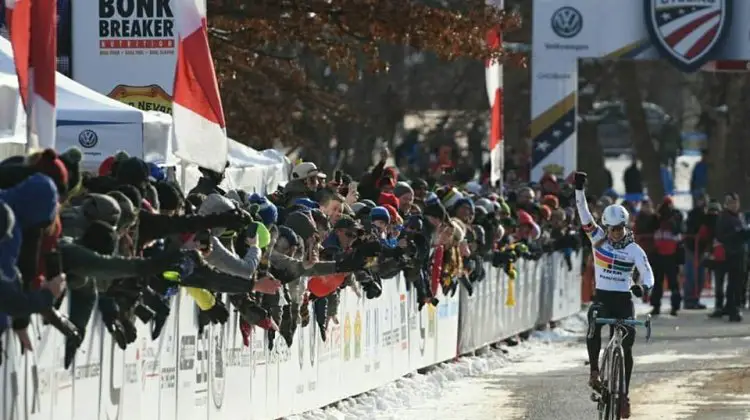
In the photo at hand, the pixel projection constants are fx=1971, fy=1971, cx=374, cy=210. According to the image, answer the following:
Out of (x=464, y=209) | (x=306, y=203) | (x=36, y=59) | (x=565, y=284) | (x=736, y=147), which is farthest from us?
(x=736, y=147)

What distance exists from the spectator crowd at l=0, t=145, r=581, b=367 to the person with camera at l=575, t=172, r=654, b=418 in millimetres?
1876

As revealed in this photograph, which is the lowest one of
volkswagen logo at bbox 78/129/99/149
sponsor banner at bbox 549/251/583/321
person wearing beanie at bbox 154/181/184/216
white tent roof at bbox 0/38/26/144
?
sponsor banner at bbox 549/251/583/321

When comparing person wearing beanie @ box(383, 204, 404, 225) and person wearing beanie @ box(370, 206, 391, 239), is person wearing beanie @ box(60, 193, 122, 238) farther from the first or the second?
person wearing beanie @ box(383, 204, 404, 225)

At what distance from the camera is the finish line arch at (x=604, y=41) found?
2984 centimetres

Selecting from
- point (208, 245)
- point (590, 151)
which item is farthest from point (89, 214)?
point (590, 151)

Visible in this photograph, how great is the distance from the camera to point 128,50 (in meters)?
16.8

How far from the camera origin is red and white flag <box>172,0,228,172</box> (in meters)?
13.7

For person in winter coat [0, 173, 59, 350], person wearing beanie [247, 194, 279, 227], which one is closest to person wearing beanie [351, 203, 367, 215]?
person wearing beanie [247, 194, 279, 227]

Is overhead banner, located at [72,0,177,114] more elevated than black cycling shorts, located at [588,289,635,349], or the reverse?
overhead banner, located at [72,0,177,114]

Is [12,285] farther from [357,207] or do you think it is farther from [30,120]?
[357,207]

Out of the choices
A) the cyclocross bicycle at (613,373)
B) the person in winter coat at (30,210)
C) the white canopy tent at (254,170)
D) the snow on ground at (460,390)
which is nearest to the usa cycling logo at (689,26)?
the snow on ground at (460,390)

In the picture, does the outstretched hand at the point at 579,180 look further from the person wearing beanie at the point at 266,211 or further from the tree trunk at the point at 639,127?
the tree trunk at the point at 639,127

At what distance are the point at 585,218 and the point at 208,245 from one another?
5244mm

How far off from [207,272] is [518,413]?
5.52 meters
